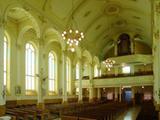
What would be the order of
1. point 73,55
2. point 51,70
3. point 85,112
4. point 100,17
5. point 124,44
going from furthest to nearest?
point 124,44
point 73,55
point 51,70
point 100,17
point 85,112

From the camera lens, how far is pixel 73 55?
3036 centimetres

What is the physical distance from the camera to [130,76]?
2786cm

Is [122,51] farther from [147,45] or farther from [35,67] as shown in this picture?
[35,67]

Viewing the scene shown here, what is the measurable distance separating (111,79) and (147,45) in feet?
30.4

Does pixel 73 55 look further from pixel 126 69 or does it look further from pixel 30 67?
pixel 126 69

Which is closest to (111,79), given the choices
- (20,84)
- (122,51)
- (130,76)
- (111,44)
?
(130,76)

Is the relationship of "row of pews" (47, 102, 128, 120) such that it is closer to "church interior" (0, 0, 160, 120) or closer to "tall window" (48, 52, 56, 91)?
"church interior" (0, 0, 160, 120)

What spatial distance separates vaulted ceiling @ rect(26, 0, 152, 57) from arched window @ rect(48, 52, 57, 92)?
3892 millimetres

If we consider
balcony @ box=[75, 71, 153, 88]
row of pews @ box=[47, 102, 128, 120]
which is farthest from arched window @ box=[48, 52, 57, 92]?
row of pews @ box=[47, 102, 128, 120]

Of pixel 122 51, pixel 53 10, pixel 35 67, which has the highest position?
pixel 53 10

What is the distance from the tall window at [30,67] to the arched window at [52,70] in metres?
3.22

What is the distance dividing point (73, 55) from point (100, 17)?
22.2 ft

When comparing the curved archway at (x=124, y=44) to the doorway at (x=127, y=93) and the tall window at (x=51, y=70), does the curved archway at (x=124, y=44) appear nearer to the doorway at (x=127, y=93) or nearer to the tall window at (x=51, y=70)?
the doorway at (x=127, y=93)

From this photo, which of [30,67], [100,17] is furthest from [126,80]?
[30,67]
